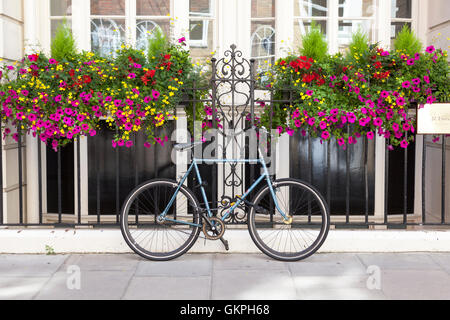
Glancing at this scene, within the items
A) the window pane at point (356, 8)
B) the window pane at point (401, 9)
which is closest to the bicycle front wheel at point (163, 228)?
the window pane at point (356, 8)

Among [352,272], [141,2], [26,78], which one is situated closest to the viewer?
[352,272]

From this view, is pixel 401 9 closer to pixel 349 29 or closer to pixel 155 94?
pixel 349 29

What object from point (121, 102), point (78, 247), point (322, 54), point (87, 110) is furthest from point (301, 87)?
point (78, 247)

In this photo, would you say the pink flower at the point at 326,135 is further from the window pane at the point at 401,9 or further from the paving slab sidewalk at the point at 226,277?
the window pane at the point at 401,9

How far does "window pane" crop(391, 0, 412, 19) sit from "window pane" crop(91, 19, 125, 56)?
122 inches

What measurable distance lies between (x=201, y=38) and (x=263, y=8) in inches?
31.1

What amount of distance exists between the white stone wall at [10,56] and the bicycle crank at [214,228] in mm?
2229

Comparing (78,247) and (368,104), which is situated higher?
(368,104)

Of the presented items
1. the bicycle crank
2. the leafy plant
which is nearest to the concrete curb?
the leafy plant

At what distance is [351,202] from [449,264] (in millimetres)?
1748

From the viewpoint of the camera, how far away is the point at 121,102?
5082 mm

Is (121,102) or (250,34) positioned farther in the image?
(250,34)

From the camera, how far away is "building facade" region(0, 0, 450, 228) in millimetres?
6273
